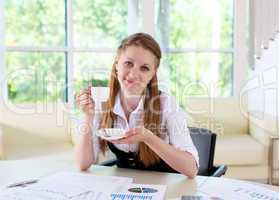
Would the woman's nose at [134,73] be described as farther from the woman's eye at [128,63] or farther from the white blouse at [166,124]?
the white blouse at [166,124]

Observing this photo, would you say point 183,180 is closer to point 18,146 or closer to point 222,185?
point 222,185

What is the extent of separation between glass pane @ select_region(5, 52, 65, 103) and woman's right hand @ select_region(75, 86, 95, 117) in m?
2.42

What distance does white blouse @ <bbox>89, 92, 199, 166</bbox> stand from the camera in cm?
156

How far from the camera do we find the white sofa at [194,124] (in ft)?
10.4

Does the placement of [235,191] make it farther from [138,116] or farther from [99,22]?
[99,22]

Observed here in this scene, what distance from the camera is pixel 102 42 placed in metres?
4.11

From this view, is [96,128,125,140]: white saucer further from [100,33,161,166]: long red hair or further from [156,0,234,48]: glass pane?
[156,0,234,48]: glass pane

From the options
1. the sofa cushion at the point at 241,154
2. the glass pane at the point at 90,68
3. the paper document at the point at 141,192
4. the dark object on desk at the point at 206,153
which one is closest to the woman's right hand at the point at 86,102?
the dark object on desk at the point at 206,153

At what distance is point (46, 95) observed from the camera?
400 cm

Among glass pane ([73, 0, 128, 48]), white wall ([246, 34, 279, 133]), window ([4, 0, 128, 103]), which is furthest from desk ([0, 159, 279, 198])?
glass pane ([73, 0, 128, 48])

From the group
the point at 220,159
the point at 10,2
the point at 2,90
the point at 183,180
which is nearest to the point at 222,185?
the point at 183,180

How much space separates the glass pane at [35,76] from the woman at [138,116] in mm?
2385

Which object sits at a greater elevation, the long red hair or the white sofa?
the long red hair

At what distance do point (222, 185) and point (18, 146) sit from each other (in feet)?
7.76
